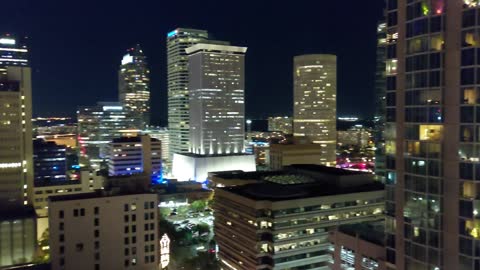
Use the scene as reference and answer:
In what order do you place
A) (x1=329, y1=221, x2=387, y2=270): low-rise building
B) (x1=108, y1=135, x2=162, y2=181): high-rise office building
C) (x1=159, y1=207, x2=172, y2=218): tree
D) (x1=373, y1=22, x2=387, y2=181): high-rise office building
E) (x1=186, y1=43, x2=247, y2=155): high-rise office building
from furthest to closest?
1. (x1=186, y1=43, x2=247, y2=155): high-rise office building
2. (x1=108, y1=135, x2=162, y2=181): high-rise office building
3. (x1=159, y1=207, x2=172, y2=218): tree
4. (x1=373, y1=22, x2=387, y2=181): high-rise office building
5. (x1=329, y1=221, x2=387, y2=270): low-rise building

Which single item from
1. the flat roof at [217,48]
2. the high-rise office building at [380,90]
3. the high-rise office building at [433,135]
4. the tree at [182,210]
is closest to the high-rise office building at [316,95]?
the flat roof at [217,48]

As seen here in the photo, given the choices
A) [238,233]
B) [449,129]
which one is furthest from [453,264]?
[238,233]

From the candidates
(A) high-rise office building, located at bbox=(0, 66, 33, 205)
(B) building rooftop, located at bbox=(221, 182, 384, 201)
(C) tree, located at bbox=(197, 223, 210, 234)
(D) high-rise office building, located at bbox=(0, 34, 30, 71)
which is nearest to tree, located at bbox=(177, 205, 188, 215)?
(C) tree, located at bbox=(197, 223, 210, 234)

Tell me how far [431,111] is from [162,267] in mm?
29804

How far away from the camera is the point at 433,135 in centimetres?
2342

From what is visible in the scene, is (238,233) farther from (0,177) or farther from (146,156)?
(146,156)

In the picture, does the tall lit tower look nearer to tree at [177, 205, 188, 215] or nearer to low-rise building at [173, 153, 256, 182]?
tree at [177, 205, 188, 215]

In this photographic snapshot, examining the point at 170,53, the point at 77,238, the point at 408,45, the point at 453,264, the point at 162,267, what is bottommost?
the point at 162,267

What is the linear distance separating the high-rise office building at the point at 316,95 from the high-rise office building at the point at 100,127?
223 ft

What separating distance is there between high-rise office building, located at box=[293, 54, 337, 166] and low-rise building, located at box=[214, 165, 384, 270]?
371ft

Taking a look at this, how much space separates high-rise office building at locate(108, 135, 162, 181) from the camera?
4402 inches

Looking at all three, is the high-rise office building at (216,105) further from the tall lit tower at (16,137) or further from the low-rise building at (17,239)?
the low-rise building at (17,239)

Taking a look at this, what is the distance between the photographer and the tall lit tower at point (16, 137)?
62875 mm

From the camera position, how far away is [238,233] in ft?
153
